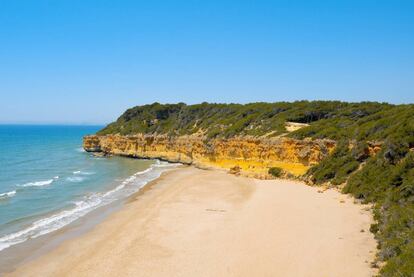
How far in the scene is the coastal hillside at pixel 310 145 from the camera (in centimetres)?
1831

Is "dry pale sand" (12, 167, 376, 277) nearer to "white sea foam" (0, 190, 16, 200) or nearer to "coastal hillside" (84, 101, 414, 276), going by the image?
"coastal hillside" (84, 101, 414, 276)

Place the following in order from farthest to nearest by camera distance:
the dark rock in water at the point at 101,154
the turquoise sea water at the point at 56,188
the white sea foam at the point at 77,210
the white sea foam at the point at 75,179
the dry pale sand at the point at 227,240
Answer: the dark rock in water at the point at 101,154, the white sea foam at the point at 75,179, the turquoise sea water at the point at 56,188, the white sea foam at the point at 77,210, the dry pale sand at the point at 227,240

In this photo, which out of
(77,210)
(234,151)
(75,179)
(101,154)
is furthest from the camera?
(101,154)

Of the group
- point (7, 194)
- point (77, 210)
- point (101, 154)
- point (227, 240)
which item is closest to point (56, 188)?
point (7, 194)

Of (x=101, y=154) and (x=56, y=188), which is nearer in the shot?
(x=56, y=188)

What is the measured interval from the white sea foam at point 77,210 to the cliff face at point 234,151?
7.26 metres

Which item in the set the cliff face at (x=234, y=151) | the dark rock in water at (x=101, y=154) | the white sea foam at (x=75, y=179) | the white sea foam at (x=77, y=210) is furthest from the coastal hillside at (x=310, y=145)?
the white sea foam at (x=75, y=179)

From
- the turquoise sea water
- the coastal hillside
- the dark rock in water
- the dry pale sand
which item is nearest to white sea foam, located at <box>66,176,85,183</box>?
the turquoise sea water

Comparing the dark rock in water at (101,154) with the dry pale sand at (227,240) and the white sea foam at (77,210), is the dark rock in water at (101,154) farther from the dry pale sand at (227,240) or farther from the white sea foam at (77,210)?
the dry pale sand at (227,240)

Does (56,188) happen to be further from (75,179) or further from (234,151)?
(234,151)

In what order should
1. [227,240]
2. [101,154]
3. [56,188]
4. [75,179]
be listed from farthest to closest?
[101,154]
[75,179]
[56,188]
[227,240]

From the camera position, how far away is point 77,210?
25438 mm

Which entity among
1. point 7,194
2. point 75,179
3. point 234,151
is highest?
point 234,151

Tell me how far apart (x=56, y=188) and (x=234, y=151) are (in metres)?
17.5
